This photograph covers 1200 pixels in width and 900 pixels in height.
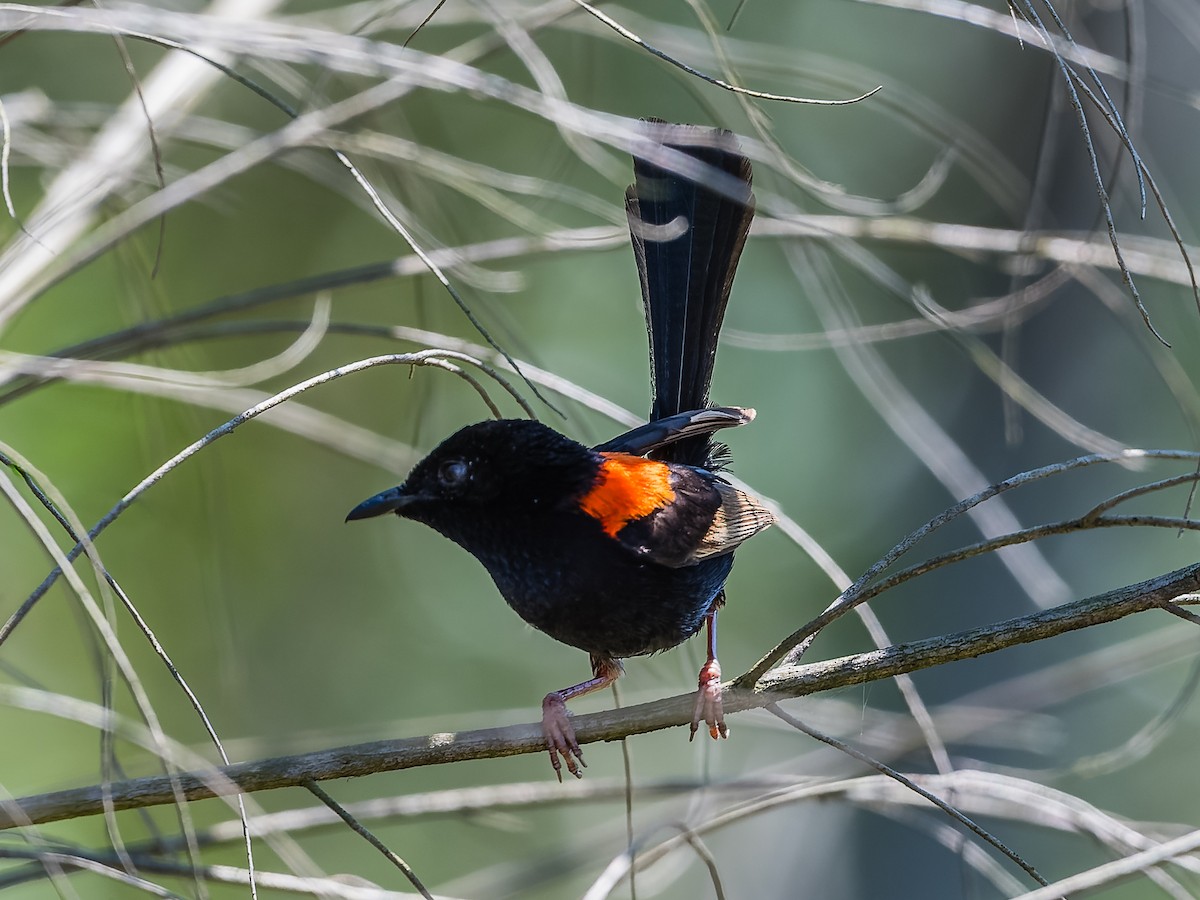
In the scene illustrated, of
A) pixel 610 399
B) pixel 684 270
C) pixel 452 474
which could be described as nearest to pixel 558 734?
pixel 452 474

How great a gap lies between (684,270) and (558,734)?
1.57 meters

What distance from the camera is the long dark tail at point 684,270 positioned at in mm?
3418

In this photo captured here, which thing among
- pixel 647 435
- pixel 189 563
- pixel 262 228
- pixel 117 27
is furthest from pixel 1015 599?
pixel 262 228

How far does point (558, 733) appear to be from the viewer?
2.63 meters

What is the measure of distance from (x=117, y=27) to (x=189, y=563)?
5976 millimetres

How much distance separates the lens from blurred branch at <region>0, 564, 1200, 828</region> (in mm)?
1899

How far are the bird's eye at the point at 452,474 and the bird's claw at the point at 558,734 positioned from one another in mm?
642

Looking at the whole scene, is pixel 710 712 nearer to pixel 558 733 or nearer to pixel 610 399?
pixel 558 733


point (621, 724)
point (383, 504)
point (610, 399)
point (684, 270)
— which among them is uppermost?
point (610, 399)

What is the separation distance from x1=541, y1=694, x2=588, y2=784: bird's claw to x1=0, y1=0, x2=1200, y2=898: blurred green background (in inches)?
10.1

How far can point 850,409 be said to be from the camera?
7641 millimetres

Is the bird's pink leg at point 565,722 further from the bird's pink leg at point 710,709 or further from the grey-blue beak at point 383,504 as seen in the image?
the grey-blue beak at point 383,504

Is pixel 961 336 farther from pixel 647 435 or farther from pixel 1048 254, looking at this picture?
pixel 647 435

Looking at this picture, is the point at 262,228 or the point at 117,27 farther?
the point at 262,228
